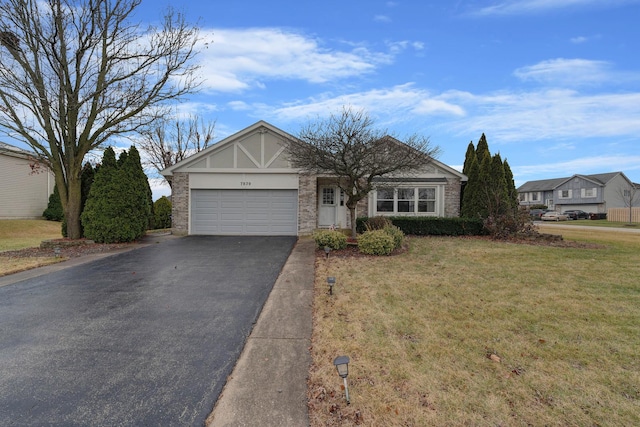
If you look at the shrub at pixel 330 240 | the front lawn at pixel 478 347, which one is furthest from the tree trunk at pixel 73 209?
the front lawn at pixel 478 347

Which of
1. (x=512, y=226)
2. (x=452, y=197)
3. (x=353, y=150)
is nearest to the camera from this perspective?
(x=353, y=150)

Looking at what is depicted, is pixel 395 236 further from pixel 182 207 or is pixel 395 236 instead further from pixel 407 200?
pixel 182 207

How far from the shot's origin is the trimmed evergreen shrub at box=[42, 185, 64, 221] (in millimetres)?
21328

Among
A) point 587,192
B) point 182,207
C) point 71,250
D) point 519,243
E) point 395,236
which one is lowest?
point 71,250

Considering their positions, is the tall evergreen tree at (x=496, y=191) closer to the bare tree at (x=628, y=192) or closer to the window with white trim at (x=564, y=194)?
Result: the bare tree at (x=628, y=192)

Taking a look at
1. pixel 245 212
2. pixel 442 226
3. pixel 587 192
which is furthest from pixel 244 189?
pixel 587 192

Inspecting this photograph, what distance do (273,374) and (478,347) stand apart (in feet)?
7.81

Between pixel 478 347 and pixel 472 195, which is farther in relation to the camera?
pixel 472 195

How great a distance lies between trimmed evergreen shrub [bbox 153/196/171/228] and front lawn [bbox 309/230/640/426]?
1665cm

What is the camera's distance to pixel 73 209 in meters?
12.6

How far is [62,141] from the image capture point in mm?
12766

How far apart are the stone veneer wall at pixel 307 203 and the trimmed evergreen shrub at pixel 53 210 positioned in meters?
17.7

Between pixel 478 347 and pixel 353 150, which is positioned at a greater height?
pixel 353 150

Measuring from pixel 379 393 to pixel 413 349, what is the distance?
1.01 metres
